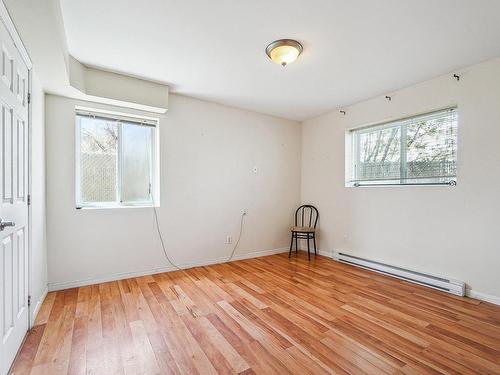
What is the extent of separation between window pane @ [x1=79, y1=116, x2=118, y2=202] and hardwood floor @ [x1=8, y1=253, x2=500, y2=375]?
1128 mm

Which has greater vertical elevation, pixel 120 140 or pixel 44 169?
pixel 120 140

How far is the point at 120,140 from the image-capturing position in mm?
3184

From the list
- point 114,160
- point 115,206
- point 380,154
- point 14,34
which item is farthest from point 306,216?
point 14,34

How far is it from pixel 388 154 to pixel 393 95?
2.63 ft

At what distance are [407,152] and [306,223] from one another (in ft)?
6.74

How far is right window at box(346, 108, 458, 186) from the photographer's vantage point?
2.89m

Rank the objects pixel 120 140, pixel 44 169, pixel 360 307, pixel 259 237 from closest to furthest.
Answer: pixel 360 307, pixel 44 169, pixel 120 140, pixel 259 237

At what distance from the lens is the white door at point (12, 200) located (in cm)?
147

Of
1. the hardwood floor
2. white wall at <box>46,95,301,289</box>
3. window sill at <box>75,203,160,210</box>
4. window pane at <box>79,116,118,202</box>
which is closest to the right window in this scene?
white wall at <box>46,95,301,289</box>

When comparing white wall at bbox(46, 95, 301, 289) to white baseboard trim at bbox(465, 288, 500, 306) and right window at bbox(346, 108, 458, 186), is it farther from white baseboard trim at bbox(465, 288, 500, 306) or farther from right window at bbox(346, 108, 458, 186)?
white baseboard trim at bbox(465, 288, 500, 306)

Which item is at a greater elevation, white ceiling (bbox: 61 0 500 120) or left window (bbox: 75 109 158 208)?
white ceiling (bbox: 61 0 500 120)

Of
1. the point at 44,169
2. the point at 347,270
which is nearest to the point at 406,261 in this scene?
the point at 347,270

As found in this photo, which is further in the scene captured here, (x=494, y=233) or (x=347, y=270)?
(x=347, y=270)

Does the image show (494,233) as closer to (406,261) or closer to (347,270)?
(406,261)
